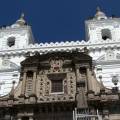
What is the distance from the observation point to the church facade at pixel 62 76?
23.1 m

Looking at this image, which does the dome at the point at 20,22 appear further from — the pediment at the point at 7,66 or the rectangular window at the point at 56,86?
the rectangular window at the point at 56,86

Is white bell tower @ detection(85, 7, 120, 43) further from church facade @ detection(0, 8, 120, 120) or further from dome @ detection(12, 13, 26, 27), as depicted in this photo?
dome @ detection(12, 13, 26, 27)

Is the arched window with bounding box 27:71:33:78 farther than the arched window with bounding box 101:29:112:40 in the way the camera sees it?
No

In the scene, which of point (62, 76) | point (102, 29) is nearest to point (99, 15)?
point (102, 29)

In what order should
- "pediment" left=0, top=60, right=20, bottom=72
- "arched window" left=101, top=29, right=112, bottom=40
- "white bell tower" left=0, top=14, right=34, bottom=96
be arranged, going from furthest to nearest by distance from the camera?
"arched window" left=101, top=29, right=112, bottom=40 → "pediment" left=0, top=60, right=20, bottom=72 → "white bell tower" left=0, top=14, right=34, bottom=96

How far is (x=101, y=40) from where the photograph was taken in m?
31.2

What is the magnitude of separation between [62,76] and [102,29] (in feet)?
28.8

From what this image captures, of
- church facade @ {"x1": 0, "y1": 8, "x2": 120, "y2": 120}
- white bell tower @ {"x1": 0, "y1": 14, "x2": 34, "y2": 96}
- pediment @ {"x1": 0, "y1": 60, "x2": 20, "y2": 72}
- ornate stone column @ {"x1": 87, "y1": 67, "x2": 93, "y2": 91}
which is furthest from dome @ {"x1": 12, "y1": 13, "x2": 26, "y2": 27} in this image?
ornate stone column @ {"x1": 87, "y1": 67, "x2": 93, "y2": 91}

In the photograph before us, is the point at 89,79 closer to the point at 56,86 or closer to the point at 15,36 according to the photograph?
the point at 56,86

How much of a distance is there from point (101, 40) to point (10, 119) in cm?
1172

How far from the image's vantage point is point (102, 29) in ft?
109

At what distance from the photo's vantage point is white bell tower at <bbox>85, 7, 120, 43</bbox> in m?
32.2

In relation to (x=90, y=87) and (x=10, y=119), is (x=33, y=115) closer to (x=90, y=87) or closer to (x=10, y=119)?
(x=10, y=119)

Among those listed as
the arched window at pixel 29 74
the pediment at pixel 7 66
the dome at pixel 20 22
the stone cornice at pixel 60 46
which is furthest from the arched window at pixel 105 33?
the arched window at pixel 29 74
